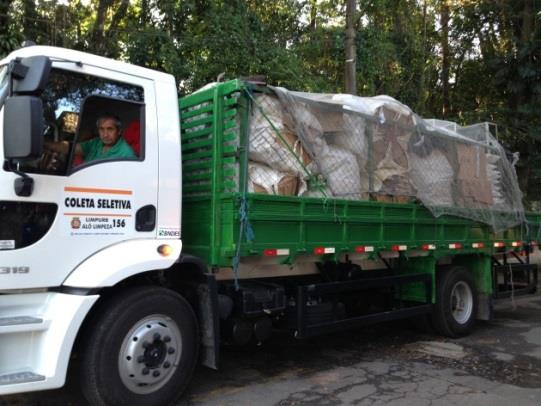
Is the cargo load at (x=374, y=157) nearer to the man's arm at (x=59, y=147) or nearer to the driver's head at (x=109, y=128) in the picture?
the driver's head at (x=109, y=128)

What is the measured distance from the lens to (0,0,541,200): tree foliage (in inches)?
395

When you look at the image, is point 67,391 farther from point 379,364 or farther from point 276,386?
point 379,364

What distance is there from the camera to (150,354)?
13.5ft

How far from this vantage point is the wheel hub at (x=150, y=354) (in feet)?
13.1

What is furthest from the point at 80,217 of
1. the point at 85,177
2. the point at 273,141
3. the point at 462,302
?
the point at 462,302

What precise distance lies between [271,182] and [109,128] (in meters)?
1.49

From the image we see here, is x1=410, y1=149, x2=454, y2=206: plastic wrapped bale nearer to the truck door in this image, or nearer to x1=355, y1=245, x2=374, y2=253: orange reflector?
x1=355, y1=245, x2=374, y2=253: orange reflector

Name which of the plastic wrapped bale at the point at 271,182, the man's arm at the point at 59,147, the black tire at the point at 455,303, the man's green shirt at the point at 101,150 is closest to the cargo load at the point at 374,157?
the plastic wrapped bale at the point at 271,182

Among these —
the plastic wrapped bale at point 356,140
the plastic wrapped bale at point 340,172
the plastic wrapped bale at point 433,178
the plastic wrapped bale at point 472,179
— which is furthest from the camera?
the plastic wrapped bale at point 472,179

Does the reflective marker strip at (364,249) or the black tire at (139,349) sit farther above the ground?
the reflective marker strip at (364,249)

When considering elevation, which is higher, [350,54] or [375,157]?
[350,54]

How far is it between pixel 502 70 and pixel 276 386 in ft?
39.2

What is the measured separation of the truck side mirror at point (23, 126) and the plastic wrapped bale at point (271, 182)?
1.88 meters

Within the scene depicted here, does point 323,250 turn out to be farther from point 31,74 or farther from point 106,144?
point 31,74
